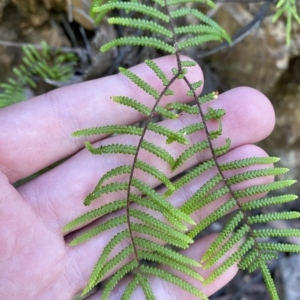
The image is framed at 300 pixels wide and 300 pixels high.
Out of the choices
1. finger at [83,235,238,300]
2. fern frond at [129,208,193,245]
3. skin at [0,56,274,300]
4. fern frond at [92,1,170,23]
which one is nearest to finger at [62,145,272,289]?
skin at [0,56,274,300]

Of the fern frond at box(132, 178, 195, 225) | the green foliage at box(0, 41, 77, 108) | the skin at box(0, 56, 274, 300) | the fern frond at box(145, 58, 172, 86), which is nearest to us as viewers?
the fern frond at box(132, 178, 195, 225)

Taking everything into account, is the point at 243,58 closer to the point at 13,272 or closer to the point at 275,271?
the point at 275,271

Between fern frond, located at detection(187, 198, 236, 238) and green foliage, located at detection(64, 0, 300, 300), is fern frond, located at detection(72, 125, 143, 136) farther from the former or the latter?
fern frond, located at detection(187, 198, 236, 238)

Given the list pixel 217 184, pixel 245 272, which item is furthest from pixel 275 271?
pixel 217 184

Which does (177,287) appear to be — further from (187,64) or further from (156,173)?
(187,64)

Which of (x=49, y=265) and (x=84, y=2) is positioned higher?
(x=84, y=2)

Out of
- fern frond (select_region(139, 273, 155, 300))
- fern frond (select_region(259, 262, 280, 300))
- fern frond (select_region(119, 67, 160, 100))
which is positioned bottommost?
fern frond (select_region(259, 262, 280, 300))
